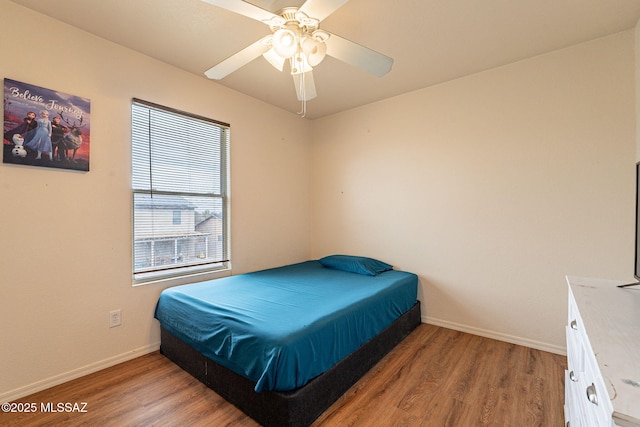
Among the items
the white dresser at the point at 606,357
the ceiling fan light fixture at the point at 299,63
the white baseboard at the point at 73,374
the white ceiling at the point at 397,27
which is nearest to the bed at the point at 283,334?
the white baseboard at the point at 73,374

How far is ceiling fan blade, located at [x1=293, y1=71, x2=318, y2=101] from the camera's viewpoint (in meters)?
1.91

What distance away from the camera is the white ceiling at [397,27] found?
1835 millimetres

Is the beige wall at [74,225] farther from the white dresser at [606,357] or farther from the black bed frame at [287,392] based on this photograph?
the white dresser at [606,357]

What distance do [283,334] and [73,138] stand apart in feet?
6.90

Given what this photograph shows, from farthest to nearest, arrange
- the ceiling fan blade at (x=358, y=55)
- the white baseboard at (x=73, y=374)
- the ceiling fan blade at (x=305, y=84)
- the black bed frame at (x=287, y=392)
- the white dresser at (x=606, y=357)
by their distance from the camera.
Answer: the ceiling fan blade at (x=305, y=84)
the white baseboard at (x=73, y=374)
the ceiling fan blade at (x=358, y=55)
the black bed frame at (x=287, y=392)
the white dresser at (x=606, y=357)

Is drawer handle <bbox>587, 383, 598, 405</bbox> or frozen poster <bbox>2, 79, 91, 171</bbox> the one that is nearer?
drawer handle <bbox>587, 383, 598, 405</bbox>

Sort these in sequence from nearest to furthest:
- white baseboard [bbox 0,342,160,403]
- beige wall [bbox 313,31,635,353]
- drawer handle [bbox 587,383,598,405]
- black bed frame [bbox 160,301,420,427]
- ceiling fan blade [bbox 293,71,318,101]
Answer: drawer handle [bbox 587,383,598,405] < black bed frame [bbox 160,301,420,427] < white baseboard [bbox 0,342,160,403] < ceiling fan blade [bbox 293,71,318,101] < beige wall [bbox 313,31,635,353]

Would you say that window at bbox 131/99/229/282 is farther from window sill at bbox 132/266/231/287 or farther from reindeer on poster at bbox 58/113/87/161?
reindeer on poster at bbox 58/113/87/161

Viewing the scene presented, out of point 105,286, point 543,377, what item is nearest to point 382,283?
point 543,377

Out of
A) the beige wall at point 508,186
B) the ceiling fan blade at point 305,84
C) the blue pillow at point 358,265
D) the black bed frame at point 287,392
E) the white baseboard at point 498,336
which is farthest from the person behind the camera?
the blue pillow at point 358,265

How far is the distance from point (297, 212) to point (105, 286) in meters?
2.28

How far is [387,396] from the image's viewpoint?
184 centimetres

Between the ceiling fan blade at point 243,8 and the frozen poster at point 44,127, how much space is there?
5.00ft

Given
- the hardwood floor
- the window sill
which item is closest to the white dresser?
the hardwood floor
